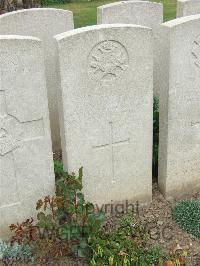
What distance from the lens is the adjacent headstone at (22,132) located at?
3.52 metres

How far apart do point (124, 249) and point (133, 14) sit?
128 inches

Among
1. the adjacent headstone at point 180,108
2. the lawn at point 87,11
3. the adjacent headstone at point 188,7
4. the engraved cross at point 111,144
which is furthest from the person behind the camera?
the lawn at point 87,11

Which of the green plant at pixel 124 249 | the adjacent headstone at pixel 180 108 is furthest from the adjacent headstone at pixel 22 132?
the adjacent headstone at pixel 180 108

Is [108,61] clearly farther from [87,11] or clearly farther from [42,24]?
[87,11]

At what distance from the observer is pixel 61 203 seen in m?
3.79

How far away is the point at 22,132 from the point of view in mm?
3824

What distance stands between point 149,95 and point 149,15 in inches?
82.0

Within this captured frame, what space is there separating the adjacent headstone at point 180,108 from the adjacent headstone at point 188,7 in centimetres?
184

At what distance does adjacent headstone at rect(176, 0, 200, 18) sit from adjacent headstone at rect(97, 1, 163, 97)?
38 centimetres

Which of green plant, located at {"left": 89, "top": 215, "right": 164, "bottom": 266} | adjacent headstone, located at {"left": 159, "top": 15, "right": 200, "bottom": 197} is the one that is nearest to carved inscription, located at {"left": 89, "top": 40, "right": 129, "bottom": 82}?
adjacent headstone, located at {"left": 159, "top": 15, "right": 200, "bottom": 197}

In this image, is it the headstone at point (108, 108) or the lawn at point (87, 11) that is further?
the lawn at point (87, 11)

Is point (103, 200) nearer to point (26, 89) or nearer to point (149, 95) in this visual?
point (149, 95)

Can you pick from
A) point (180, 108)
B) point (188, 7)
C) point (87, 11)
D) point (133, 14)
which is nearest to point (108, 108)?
point (180, 108)

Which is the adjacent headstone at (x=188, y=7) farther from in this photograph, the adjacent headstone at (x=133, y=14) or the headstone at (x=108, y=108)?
the headstone at (x=108, y=108)
